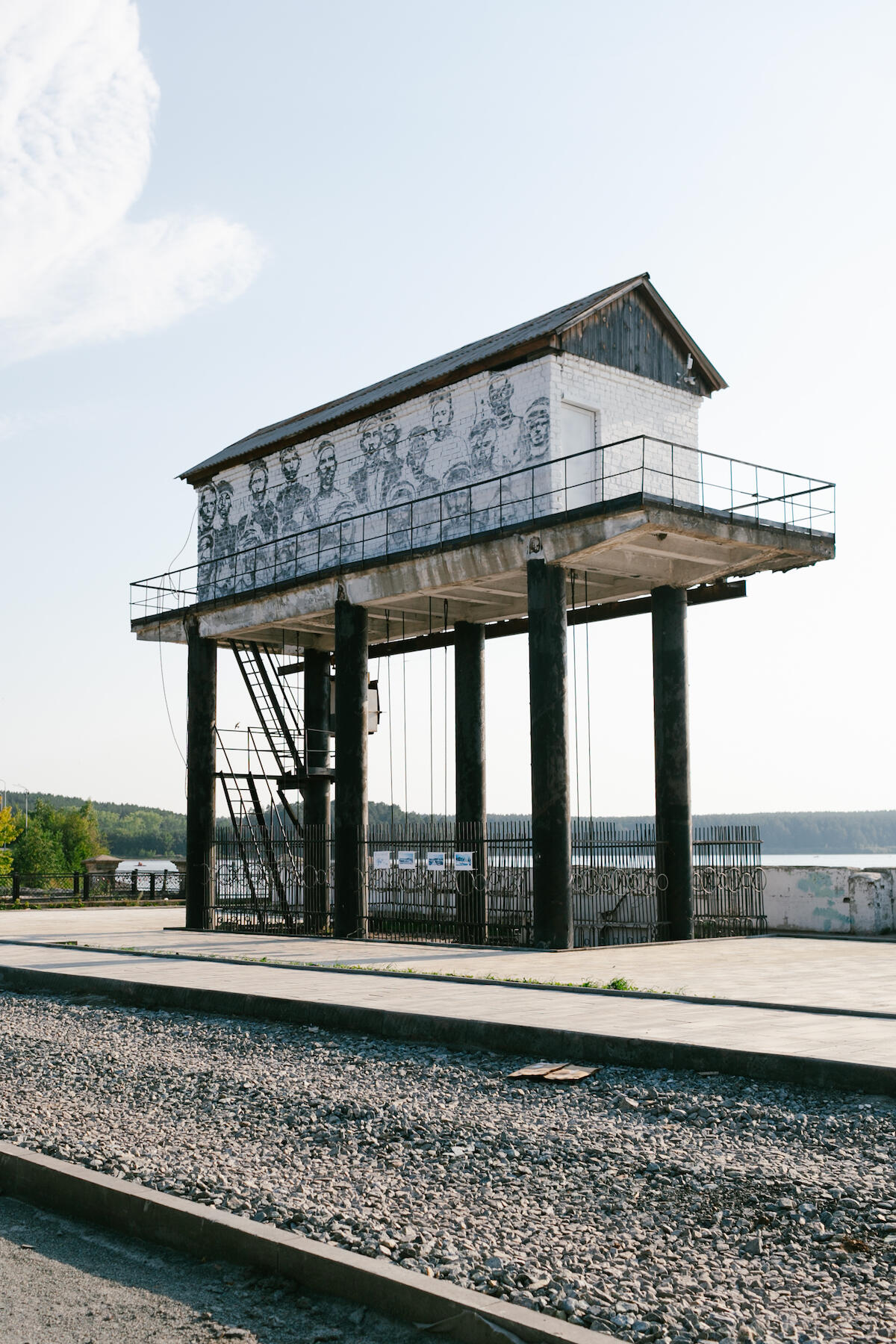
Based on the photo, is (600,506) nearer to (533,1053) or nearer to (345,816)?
(345,816)

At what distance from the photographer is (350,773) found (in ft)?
84.9

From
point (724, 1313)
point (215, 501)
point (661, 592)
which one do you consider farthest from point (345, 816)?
point (724, 1313)

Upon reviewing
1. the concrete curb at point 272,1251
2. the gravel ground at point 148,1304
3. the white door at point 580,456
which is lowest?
the gravel ground at point 148,1304

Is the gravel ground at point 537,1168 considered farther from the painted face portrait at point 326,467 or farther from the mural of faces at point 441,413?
the painted face portrait at point 326,467

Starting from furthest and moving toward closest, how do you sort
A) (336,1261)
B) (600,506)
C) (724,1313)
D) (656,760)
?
(656,760) < (600,506) < (336,1261) < (724,1313)

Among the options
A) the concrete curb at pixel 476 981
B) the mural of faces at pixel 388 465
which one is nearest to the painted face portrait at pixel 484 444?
the mural of faces at pixel 388 465

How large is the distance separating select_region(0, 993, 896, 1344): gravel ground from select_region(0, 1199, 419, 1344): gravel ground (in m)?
0.41

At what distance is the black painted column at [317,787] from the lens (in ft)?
95.2

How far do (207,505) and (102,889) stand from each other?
19.5 meters

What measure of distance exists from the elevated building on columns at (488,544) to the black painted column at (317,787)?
0.31 metres

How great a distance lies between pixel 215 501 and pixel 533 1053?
2330cm

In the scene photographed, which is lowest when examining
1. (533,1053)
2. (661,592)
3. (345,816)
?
(533,1053)

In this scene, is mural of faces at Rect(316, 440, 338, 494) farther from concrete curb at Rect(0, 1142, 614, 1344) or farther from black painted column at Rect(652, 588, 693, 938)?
concrete curb at Rect(0, 1142, 614, 1344)

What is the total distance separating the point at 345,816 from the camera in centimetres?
2564
